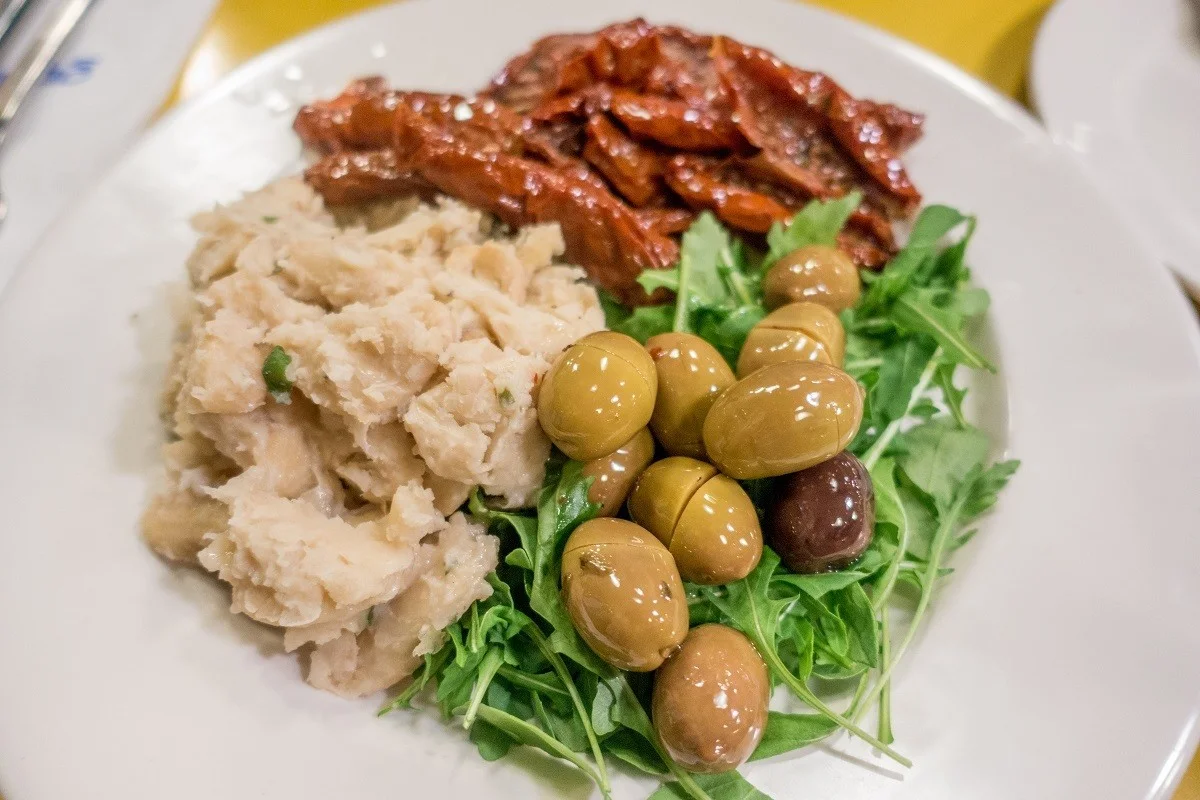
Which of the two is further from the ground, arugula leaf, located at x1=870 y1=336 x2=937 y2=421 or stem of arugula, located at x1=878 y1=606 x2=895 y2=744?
arugula leaf, located at x1=870 y1=336 x2=937 y2=421

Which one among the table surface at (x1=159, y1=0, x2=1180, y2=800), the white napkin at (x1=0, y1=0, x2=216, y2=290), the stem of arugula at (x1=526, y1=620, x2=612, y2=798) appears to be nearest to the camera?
the stem of arugula at (x1=526, y1=620, x2=612, y2=798)

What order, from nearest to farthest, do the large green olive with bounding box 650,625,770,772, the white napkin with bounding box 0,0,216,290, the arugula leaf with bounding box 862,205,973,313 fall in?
the large green olive with bounding box 650,625,770,772
the arugula leaf with bounding box 862,205,973,313
the white napkin with bounding box 0,0,216,290

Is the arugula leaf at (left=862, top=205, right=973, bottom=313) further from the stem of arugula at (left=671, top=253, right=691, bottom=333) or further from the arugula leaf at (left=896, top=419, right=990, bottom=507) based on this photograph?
the stem of arugula at (left=671, top=253, right=691, bottom=333)

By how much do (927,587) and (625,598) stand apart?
905 millimetres

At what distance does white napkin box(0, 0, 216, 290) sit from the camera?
3068 mm

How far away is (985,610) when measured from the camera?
2.10 metres

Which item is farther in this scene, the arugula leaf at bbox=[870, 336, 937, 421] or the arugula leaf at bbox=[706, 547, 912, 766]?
the arugula leaf at bbox=[870, 336, 937, 421]

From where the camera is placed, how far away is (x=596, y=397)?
1888 mm

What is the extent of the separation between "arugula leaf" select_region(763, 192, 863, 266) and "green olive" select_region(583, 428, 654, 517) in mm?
892

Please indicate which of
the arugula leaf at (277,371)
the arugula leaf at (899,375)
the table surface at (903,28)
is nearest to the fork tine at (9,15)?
the table surface at (903,28)

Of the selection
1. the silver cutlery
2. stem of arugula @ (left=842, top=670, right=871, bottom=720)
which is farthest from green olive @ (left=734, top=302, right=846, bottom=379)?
the silver cutlery

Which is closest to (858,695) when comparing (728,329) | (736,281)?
(728,329)

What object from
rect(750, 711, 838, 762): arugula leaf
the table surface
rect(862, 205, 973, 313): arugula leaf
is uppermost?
the table surface

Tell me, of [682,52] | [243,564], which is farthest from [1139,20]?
[243,564]
